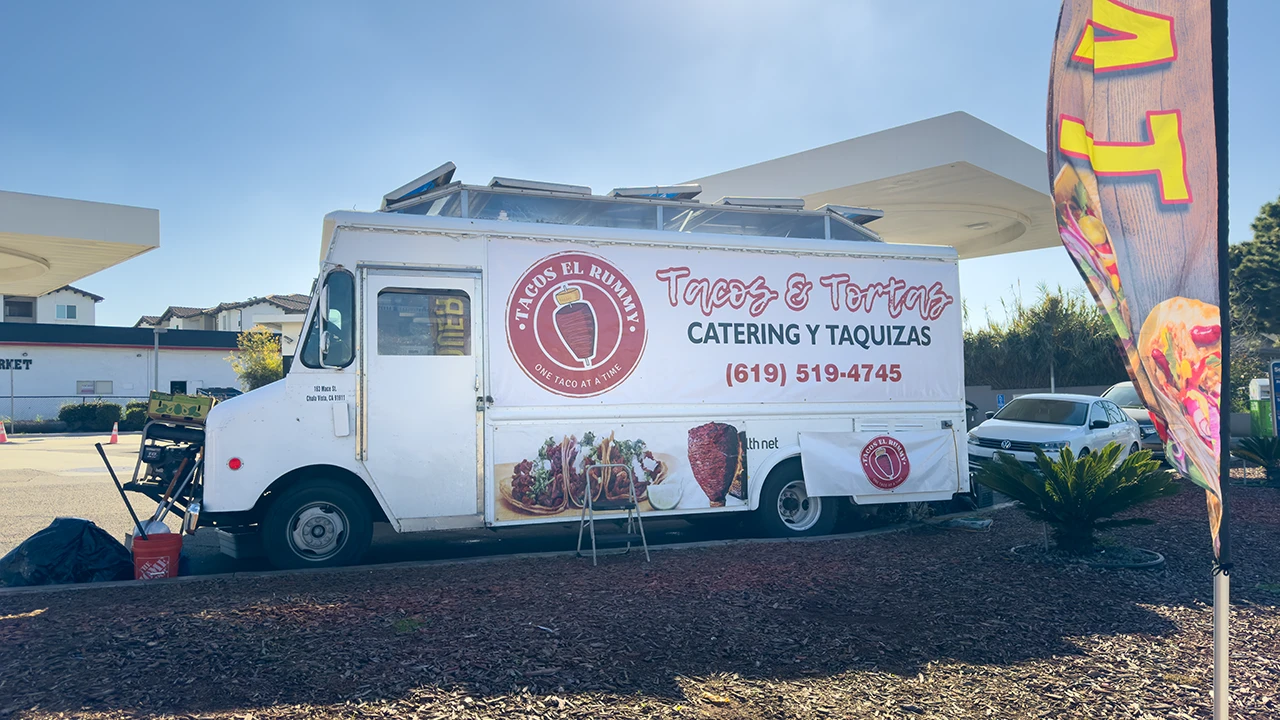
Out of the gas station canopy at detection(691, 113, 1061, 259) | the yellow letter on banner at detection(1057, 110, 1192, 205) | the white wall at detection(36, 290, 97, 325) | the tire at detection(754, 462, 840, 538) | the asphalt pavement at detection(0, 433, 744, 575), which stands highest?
the white wall at detection(36, 290, 97, 325)

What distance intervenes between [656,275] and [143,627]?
16.7 feet

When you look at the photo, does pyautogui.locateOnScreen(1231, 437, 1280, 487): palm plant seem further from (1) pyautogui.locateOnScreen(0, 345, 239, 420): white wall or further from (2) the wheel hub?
(1) pyautogui.locateOnScreen(0, 345, 239, 420): white wall

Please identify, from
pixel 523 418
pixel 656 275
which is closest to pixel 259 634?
pixel 523 418

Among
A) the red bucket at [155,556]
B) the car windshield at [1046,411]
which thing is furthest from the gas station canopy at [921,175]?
the red bucket at [155,556]

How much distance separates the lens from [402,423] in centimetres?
735

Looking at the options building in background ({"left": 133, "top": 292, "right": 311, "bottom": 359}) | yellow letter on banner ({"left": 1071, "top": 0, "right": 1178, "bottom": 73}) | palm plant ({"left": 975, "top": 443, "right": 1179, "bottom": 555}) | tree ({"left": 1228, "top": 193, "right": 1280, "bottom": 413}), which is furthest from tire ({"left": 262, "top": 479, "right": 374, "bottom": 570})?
building in background ({"left": 133, "top": 292, "right": 311, "bottom": 359})

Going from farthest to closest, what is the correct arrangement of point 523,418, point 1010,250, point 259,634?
point 1010,250 → point 523,418 → point 259,634

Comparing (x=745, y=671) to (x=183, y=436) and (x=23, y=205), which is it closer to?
(x=183, y=436)

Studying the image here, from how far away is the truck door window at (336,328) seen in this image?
7.21 meters

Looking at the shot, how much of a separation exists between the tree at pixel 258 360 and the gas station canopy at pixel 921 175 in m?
19.4

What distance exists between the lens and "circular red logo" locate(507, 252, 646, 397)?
25.4 feet

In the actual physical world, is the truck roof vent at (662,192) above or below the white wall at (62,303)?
below

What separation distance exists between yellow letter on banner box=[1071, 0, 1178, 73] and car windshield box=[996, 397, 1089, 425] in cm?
1242

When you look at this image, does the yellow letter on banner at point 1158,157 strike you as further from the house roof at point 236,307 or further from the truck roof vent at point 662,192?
the house roof at point 236,307
